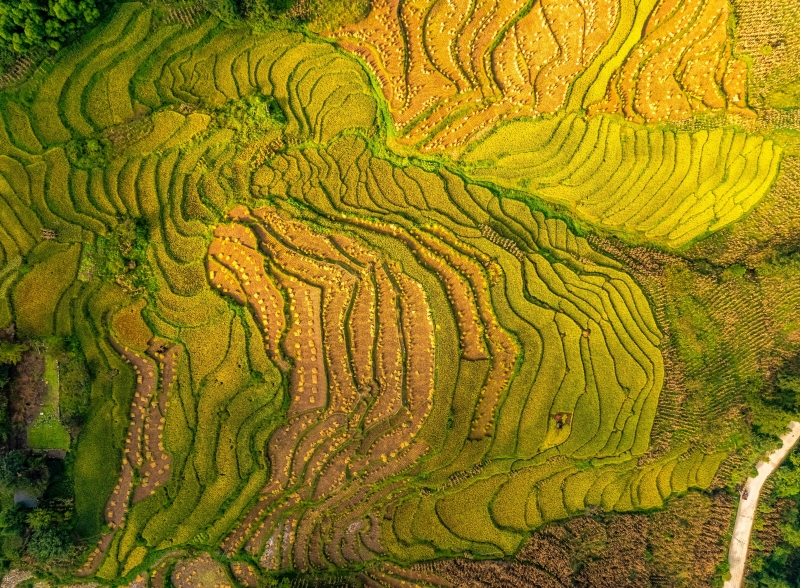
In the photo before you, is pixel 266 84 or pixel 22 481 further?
pixel 266 84

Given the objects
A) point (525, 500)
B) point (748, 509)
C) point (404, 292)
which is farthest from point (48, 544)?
point (748, 509)

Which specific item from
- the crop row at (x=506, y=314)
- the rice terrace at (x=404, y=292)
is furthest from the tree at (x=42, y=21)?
the crop row at (x=506, y=314)

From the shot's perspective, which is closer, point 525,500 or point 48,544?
point 48,544

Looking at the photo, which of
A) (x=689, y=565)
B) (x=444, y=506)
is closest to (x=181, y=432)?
(x=444, y=506)

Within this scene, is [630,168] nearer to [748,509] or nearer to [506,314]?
[506,314]

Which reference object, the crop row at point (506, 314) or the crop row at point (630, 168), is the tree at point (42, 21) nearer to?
the crop row at point (506, 314)

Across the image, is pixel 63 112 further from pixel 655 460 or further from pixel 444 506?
pixel 655 460
